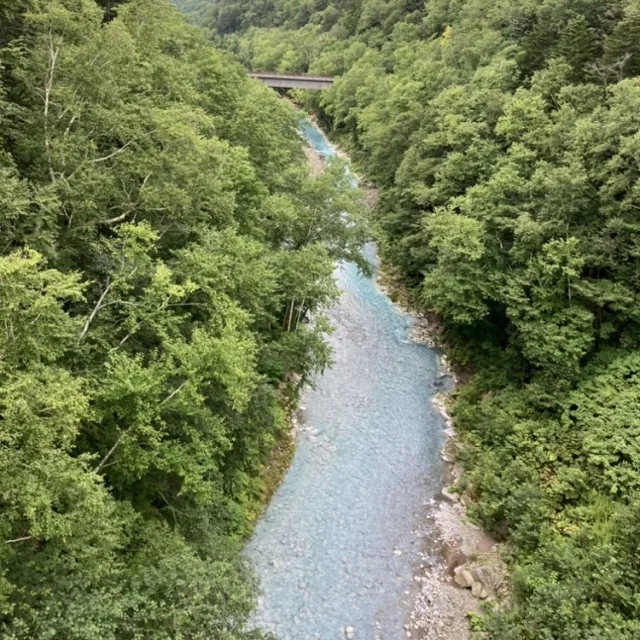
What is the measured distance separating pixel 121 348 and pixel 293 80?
6757cm

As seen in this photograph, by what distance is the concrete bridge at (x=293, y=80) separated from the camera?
70.8 m

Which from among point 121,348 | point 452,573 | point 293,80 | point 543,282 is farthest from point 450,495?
point 293,80

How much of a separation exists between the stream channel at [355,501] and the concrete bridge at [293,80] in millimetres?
53954

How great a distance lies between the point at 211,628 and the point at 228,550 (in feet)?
11.1

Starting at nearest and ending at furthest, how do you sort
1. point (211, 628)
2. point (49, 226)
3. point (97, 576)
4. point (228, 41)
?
point (97, 576) → point (211, 628) → point (49, 226) → point (228, 41)

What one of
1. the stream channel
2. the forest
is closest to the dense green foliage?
the stream channel

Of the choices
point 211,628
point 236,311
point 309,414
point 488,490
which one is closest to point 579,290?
point 488,490

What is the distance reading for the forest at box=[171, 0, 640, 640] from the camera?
49.6ft

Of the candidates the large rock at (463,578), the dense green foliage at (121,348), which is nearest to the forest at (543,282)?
the large rock at (463,578)

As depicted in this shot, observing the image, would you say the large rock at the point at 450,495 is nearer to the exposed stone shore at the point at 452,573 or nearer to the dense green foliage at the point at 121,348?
the exposed stone shore at the point at 452,573

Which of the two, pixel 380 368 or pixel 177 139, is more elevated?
pixel 177 139

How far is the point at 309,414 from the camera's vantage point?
23.0 metres

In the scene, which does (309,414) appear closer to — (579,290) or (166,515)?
(166,515)

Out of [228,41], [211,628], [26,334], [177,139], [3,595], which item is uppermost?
[228,41]
